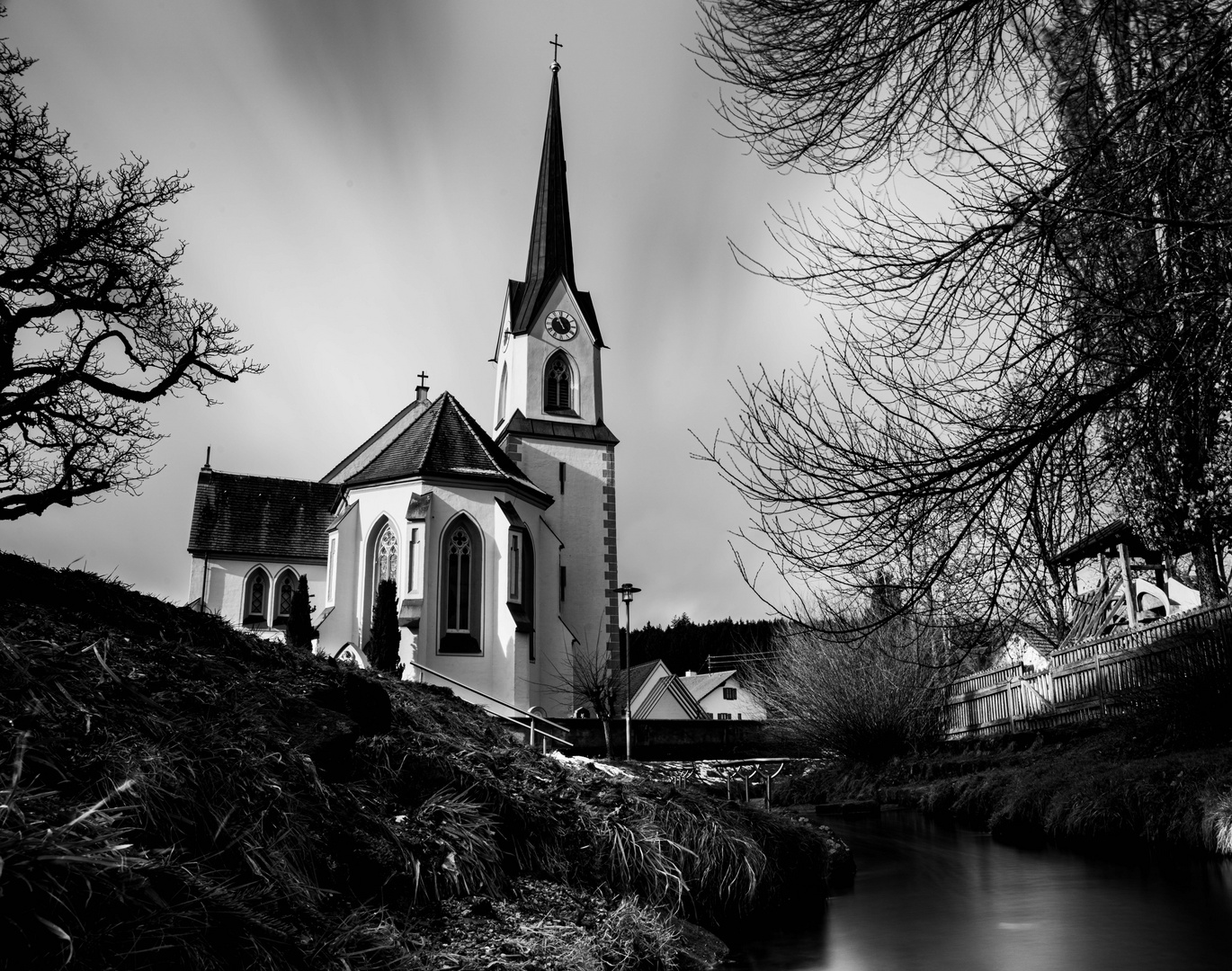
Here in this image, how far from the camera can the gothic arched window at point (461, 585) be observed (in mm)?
30766

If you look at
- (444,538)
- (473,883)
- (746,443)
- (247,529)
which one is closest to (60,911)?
(473,883)

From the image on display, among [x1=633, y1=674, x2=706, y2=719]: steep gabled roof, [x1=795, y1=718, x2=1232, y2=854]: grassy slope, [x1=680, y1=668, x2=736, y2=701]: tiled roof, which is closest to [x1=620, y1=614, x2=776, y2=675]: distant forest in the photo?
[x1=680, y1=668, x2=736, y2=701]: tiled roof

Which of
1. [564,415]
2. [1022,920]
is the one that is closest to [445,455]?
[564,415]

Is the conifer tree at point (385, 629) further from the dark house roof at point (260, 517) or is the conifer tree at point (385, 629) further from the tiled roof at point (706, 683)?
the tiled roof at point (706, 683)

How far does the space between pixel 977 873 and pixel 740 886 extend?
373 cm

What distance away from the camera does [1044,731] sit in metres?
14.9

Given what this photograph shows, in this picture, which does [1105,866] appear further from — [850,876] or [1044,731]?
[1044,731]

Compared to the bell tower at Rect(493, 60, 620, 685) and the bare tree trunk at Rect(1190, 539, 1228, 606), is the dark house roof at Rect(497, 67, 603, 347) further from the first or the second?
the bare tree trunk at Rect(1190, 539, 1228, 606)

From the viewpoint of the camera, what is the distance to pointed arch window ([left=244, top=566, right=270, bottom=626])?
38438mm

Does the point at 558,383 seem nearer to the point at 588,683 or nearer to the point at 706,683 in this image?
the point at 588,683

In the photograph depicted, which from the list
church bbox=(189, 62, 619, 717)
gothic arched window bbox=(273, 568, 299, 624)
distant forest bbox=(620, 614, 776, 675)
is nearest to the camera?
church bbox=(189, 62, 619, 717)

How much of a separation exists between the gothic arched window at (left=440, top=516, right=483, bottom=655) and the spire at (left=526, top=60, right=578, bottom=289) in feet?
41.7

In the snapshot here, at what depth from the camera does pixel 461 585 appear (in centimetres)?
3127

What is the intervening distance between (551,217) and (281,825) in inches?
1512
